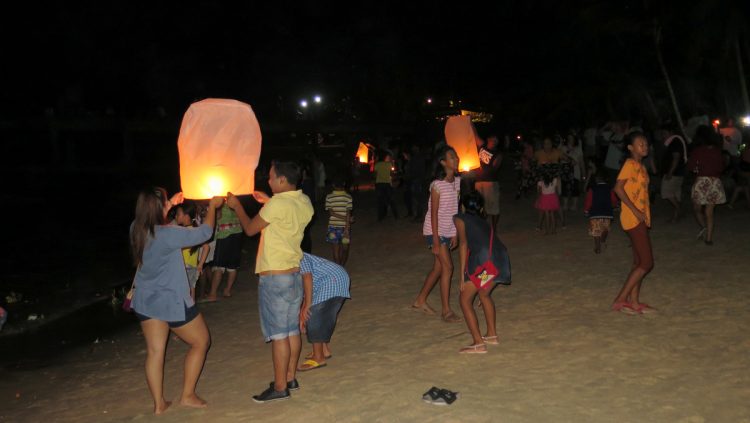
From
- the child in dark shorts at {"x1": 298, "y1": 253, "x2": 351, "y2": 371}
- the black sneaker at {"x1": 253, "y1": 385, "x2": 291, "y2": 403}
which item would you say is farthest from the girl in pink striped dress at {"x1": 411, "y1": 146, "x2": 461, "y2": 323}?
the black sneaker at {"x1": 253, "y1": 385, "x2": 291, "y2": 403}

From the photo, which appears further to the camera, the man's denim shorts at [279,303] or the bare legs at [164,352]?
the man's denim shorts at [279,303]

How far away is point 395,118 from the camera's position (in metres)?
33.4

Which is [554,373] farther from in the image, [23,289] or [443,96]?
[443,96]

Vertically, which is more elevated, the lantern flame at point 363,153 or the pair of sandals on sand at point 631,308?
the lantern flame at point 363,153

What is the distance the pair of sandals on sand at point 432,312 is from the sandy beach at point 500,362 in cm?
9

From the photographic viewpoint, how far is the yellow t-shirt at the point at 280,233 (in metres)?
5.21

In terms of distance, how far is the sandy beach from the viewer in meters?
5.17

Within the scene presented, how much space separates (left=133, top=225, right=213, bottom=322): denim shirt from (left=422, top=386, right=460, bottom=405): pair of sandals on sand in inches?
72.5

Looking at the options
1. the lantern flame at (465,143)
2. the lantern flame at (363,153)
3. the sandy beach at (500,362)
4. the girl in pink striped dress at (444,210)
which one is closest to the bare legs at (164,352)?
the sandy beach at (500,362)

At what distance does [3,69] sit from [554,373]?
32.1 meters

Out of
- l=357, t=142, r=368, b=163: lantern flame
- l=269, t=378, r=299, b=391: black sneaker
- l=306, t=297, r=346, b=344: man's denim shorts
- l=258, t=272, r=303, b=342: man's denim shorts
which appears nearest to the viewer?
l=258, t=272, r=303, b=342: man's denim shorts

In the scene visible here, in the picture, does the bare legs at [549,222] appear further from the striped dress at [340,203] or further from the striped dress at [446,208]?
the striped dress at [446,208]

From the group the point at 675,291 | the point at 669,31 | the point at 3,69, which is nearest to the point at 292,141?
the point at 3,69

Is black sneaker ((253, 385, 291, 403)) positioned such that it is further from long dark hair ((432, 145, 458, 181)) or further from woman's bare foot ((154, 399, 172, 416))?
long dark hair ((432, 145, 458, 181))
